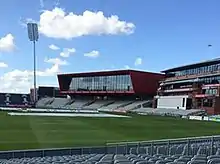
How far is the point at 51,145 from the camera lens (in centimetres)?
2498

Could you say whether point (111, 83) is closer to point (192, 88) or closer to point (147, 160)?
point (192, 88)

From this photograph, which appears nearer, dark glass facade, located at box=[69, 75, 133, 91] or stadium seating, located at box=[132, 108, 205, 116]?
stadium seating, located at box=[132, 108, 205, 116]

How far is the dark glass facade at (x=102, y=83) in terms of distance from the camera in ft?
368

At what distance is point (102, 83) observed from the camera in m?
121

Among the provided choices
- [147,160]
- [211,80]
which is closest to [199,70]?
[211,80]

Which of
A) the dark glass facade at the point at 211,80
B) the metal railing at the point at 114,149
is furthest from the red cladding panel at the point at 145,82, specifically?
the metal railing at the point at 114,149

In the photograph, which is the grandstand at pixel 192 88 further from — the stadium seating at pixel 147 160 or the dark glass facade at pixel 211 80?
the stadium seating at pixel 147 160

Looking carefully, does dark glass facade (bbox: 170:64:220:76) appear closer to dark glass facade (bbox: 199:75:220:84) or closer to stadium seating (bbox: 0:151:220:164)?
dark glass facade (bbox: 199:75:220:84)

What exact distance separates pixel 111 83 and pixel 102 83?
13.8ft

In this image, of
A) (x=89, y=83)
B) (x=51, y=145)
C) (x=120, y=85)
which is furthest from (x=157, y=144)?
(x=89, y=83)

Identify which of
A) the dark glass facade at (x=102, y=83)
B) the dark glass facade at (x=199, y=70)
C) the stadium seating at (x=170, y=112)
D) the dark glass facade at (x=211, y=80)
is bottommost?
the stadium seating at (x=170, y=112)

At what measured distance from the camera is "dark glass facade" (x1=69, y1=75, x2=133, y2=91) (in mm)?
112062

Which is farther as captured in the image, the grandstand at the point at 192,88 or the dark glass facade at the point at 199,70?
the dark glass facade at the point at 199,70

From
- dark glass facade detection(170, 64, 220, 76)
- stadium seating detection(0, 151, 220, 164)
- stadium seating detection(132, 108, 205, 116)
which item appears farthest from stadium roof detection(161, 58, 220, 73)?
stadium seating detection(0, 151, 220, 164)
